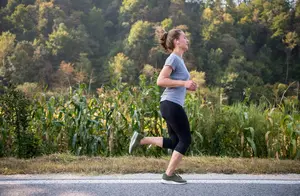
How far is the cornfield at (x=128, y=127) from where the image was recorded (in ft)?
16.0

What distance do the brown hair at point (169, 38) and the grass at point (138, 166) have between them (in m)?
1.30

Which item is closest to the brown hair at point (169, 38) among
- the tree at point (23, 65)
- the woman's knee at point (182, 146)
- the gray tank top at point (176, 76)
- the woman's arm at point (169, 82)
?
the gray tank top at point (176, 76)

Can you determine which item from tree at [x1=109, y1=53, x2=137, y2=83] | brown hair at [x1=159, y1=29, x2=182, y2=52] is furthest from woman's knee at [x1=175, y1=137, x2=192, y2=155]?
tree at [x1=109, y1=53, x2=137, y2=83]

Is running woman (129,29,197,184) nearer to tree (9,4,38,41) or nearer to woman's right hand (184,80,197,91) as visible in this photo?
woman's right hand (184,80,197,91)

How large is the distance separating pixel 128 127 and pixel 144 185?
80.2 inches

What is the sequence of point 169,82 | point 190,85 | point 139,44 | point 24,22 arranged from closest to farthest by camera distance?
point 190,85, point 169,82, point 139,44, point 24,22

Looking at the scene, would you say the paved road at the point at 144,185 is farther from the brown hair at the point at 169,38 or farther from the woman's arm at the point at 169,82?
the brown hair at the point at 169,38

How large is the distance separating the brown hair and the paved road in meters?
1.32

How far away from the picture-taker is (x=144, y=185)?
3.30 m

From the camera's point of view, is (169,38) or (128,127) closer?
(169,38)

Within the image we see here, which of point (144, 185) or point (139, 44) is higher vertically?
point (139, 44)

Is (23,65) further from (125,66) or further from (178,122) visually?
(178,122)

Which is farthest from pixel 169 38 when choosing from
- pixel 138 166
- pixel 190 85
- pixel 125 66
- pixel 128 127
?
pixel 125 66

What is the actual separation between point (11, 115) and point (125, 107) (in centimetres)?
167
